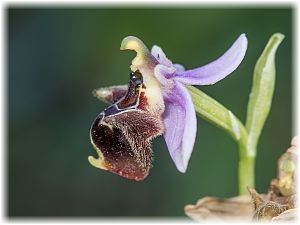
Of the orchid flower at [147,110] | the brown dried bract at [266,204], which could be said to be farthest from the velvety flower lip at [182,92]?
the brown dried bract at [266,204]

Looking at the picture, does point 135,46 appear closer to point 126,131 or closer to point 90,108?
point 126,131

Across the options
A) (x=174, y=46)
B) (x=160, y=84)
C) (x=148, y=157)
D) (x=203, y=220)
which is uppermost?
(x=174, y=46)

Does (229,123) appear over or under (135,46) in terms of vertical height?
under

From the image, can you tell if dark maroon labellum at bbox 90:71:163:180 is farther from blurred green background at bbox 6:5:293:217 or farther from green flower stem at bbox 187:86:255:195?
blurred green background at bbox 6:5:293:217

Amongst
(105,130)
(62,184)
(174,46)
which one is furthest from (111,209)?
(105,130)

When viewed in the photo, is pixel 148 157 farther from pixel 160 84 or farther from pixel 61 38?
pixel 61 38

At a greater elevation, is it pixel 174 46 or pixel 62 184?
pixel 174 46

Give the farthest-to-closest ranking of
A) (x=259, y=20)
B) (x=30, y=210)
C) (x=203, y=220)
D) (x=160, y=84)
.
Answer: (x=30, y=210)
(x=259, y=20)
(x=203, y=220)
(x=160, y=84)

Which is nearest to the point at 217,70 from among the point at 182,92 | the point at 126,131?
the point at 182,92

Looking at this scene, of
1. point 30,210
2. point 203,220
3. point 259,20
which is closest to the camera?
point 203,220
